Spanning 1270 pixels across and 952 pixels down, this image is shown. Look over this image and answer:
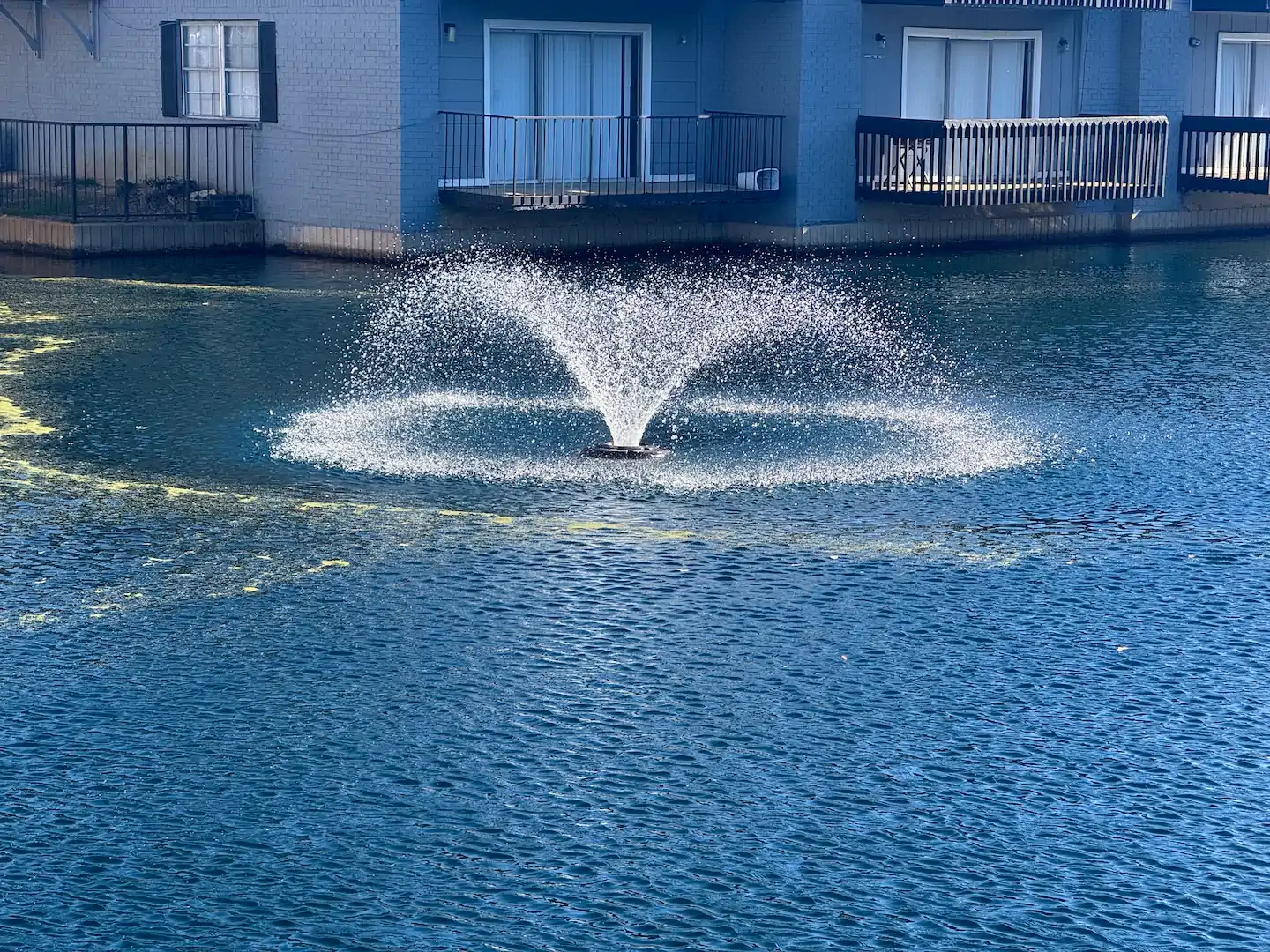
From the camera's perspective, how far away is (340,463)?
13.1m

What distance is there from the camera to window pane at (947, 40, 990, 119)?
102 feet

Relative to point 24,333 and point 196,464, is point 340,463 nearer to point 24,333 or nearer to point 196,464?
point 196,464

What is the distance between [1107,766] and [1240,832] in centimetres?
72

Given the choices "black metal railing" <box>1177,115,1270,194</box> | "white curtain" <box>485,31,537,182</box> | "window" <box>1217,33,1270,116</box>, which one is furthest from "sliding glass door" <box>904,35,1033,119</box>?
"white curtain" <box>485,31,537,182</box>

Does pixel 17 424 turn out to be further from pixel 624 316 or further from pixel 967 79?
pixel 967 79

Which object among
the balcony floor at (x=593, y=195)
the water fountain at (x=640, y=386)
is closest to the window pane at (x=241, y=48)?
the balcony floor at (x=593, y=195)

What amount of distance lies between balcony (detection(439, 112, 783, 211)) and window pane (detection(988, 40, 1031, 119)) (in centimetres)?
449

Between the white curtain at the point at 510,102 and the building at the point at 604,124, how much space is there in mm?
41

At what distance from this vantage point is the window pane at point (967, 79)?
31.1m

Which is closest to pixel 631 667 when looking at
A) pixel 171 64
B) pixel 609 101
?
pixel 609 101

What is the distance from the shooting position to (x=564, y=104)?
28.1 m

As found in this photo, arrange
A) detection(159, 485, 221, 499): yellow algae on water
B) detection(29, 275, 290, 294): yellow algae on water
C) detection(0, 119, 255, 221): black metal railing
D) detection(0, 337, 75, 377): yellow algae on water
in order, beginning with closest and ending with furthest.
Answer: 1. detection(159, 485, 221, 499): yellow algae on water
2. detection(0, 337, 75, 377): yellow algae on water
3. detection(29, 275, 290, 294): yellow algae on water
4. detection(0, 119, 255, 221): black metal railing

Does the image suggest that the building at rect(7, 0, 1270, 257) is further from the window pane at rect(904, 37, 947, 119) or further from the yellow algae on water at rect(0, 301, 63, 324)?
the yellow algae on water at rect(0, 301, 63, 324)

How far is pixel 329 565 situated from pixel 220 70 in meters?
19.5
